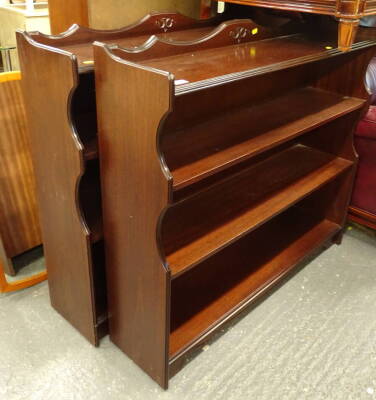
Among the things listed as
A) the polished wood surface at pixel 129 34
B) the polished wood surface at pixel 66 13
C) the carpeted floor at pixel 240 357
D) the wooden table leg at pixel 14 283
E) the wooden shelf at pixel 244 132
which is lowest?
the carpeted floor at pixel 240 357

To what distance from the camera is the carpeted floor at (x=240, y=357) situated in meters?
1.42

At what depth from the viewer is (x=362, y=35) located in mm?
1760

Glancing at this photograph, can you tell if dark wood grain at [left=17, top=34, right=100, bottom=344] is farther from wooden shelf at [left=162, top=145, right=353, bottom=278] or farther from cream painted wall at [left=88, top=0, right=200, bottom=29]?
cream painted wall at [left=88, top=0, right=200, bottom=29]

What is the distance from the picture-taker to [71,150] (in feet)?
3.94

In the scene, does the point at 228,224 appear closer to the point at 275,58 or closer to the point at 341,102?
the point at 275,58

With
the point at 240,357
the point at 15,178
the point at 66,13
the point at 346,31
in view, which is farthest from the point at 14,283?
the point at 346,31

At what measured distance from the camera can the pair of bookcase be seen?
111cm

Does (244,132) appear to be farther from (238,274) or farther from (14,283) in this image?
(14,283)

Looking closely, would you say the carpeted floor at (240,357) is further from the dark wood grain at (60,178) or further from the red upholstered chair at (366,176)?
the red upholstered chair at (366,176)

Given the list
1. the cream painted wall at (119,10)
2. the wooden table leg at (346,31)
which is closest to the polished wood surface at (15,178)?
the cream painted wall at (119,10)

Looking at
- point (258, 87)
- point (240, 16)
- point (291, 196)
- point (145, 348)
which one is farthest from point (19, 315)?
point (240, 16)

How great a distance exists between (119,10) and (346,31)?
0.80m

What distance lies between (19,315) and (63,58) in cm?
105

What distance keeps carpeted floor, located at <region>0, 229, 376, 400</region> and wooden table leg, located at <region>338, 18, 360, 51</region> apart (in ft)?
3.35
